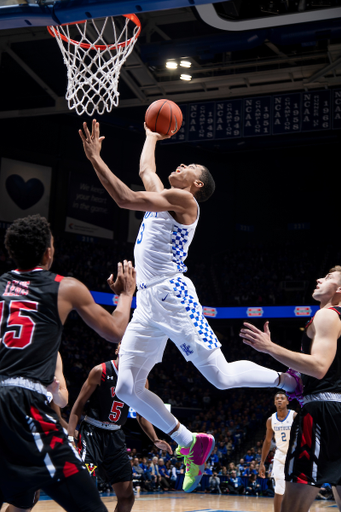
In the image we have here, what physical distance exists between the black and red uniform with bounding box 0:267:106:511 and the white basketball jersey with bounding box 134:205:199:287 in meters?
1.59

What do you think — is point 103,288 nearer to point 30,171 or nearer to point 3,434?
point 30,171

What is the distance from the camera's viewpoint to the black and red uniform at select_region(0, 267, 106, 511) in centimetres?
288

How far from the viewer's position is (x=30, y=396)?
2990 mm

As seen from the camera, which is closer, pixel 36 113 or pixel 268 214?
pixel 36 113

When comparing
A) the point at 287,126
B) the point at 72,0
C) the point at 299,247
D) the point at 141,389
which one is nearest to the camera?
the point at 141,389

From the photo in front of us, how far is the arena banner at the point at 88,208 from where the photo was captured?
25.6m

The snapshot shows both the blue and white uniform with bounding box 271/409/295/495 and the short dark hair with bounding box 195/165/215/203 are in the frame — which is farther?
the blue and white uniform with bounding box 271/409/295/495

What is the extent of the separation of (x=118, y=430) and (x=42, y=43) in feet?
51.5

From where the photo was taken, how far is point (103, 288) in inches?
961

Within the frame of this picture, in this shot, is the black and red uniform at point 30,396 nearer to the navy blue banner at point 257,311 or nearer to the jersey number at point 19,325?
the jersey number at point 19,325

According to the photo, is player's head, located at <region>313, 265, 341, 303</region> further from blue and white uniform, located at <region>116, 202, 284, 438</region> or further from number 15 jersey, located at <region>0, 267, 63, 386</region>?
number 15 jersey, located at <region>0, 267, 63, 386</region>

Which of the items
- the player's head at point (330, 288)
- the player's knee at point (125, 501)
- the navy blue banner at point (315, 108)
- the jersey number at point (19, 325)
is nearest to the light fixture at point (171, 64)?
the navy blue banner at point (315, 108)

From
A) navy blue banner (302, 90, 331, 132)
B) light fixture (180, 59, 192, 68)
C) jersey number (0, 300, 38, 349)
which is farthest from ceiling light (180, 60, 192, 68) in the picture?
jersey number (0, 300, 38, 349)

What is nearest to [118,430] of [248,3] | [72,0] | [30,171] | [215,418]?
[72,0]
